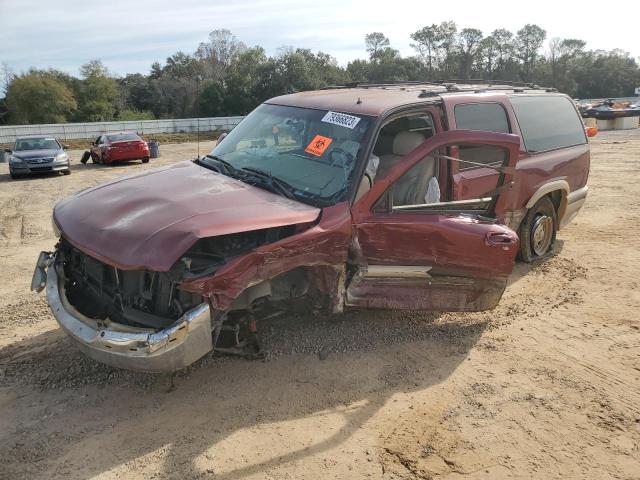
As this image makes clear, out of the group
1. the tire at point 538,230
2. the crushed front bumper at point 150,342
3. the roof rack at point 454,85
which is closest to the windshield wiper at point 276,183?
the crushed front bumper at point 150,342

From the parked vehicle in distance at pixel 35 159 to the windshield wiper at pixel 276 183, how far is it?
1436cm

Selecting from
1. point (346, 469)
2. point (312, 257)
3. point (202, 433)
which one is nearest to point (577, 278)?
point (312, 257)

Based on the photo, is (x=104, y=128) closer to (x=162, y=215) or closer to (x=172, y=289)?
(x=162, y=215)

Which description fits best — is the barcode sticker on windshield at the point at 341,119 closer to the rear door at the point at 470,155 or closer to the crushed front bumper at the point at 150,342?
the rear door at the point at 470,155

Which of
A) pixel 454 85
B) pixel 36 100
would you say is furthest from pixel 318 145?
pixel 36 100

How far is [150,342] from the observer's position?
10.4 feet

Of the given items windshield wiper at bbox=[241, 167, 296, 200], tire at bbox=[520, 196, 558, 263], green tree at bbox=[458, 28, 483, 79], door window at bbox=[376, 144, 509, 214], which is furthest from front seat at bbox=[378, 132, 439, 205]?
green tree at bbox=[458, 28, 483, 79]

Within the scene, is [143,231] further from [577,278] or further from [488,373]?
[577,278]

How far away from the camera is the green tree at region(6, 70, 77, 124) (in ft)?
138

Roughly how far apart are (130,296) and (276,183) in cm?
136

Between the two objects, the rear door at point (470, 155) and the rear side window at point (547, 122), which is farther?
the rear side window at point (547, 122)

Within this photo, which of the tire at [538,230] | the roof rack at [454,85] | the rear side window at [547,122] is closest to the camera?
the roof rack at [454,85]

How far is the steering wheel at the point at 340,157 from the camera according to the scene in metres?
4.18

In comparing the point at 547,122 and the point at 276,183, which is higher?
the point at 547,122
